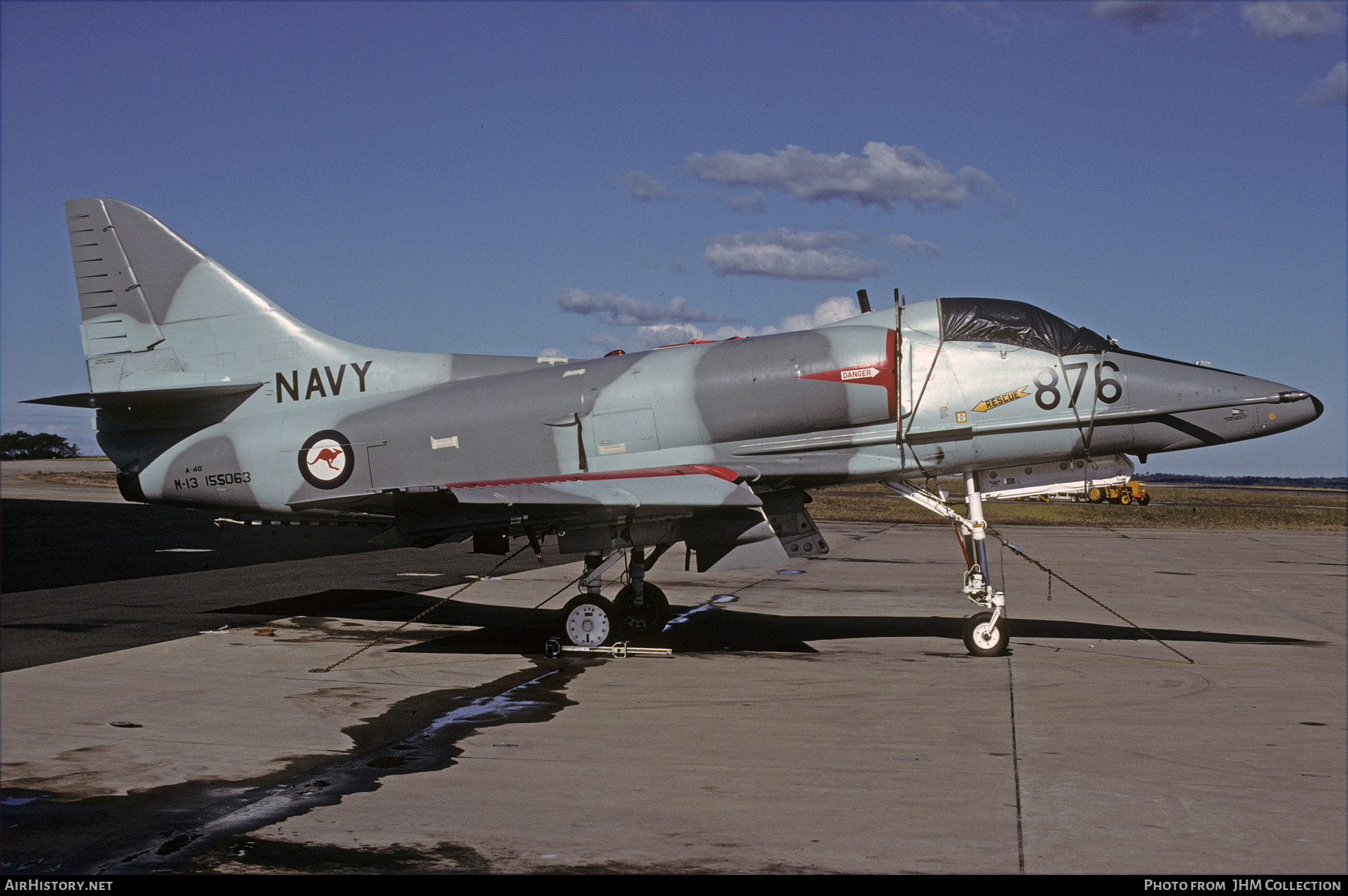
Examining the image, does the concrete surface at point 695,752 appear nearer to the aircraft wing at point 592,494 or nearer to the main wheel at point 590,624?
the main wheel at point 590,624

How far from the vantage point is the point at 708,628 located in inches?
579

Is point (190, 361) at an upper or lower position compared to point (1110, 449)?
upper

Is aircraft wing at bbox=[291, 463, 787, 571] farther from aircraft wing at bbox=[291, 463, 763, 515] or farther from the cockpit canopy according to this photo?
the cockpit canopy

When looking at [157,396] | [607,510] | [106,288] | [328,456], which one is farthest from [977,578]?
[106,288]

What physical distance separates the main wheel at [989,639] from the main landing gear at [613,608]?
150 inches

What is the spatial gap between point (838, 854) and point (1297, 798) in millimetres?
3168

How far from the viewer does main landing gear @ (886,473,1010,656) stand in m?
12.1

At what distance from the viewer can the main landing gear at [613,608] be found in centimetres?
1252

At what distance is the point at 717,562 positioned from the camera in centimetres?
1244

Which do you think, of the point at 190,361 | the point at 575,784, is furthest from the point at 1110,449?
the point at 190,361

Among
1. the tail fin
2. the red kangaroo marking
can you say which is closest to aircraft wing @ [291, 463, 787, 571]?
the red kangaroo marking

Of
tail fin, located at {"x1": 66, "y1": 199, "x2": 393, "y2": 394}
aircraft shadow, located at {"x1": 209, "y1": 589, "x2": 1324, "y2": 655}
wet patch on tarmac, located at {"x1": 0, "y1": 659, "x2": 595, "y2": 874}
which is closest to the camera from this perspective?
wet patch on tarmac, located at {"x1": 0, "y1": 659, "x2": 595, "y2": 874}
